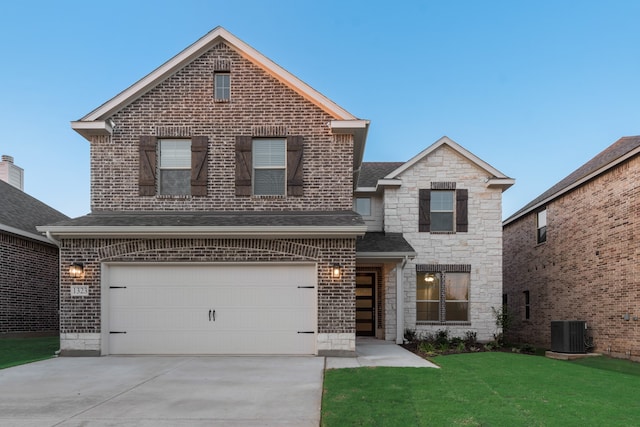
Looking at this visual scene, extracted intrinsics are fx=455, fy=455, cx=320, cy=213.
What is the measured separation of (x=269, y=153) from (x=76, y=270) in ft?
17.1

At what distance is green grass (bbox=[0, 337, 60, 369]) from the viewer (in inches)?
391

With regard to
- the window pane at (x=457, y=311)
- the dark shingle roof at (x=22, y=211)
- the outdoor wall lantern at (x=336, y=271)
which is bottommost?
the window pane at (x=457, y=311)

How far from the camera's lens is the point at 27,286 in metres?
15.4

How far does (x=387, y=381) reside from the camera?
749 cm

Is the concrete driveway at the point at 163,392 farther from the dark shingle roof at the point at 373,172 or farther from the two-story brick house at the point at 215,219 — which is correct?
the dark shingle roof at the point at 373,172

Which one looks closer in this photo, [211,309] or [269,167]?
[211,309]

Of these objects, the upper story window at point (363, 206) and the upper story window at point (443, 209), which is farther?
the upper story window at point (363, 206)

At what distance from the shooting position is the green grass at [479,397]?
5.52 meters

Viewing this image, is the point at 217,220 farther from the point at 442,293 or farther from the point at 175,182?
the point at 442,293

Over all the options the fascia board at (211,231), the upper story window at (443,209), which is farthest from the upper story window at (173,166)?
the upper story window at (443,209)

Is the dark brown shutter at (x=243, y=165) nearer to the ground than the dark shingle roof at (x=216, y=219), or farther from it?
farther from it

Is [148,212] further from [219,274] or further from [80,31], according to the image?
[80,31]

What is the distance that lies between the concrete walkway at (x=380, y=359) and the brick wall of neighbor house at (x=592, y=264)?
571 cm

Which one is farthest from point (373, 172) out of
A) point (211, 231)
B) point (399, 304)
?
point (211, 231)
